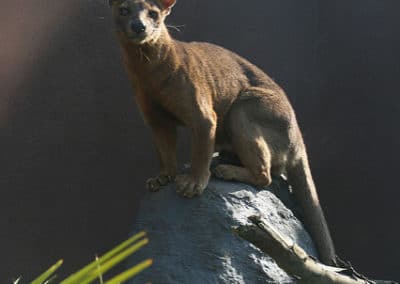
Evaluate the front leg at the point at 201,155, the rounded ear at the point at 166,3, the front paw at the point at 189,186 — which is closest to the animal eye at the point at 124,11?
the rounded ear at the point at 166,3

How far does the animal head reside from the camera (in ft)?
14.9

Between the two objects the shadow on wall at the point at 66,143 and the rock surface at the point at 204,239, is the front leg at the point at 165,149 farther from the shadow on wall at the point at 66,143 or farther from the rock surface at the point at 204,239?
the shadow on wall at the point at 66,143

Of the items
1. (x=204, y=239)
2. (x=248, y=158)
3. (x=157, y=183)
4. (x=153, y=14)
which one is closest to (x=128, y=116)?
(x=157, y=183)

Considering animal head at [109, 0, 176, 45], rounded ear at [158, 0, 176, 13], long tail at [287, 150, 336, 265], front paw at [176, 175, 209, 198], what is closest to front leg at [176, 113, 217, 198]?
front paw at [176, 175, 209, 198]

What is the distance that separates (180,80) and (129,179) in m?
1.47

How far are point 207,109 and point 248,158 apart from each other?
392 mm

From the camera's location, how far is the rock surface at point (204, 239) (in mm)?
4441

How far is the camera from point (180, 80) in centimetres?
482

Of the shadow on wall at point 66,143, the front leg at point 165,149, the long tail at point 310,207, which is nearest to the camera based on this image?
the front leg at point 165,149

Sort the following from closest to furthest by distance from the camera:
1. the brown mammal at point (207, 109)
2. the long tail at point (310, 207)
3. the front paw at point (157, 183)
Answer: the brown mammal at point (207, 109), the front paw at point (157, 183), the long tail at point (310, 207)

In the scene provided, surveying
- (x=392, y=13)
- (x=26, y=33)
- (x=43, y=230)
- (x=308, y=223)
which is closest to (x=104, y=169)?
(x=43, y=230)

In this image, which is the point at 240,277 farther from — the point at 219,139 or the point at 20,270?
the point at 20,270

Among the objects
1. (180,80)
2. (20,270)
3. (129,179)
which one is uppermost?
(180,80)

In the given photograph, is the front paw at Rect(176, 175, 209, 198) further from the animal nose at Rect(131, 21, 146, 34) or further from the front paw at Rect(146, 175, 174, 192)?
the animal nose at Rect(131, 21, 146, 34)
